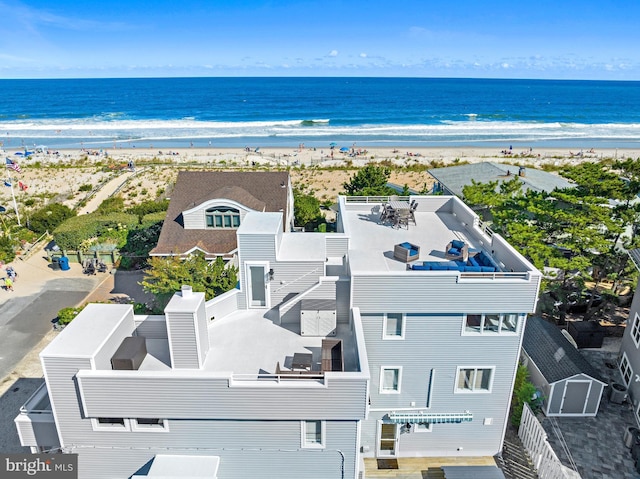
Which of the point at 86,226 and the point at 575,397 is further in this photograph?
the point at 86,226

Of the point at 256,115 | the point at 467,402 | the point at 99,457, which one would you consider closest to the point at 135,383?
the point at 99,457

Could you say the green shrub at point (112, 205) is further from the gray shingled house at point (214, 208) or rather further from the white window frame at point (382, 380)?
the white window frame at point (382, 380)

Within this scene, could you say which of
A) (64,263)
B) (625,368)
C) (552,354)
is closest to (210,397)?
(552,354)

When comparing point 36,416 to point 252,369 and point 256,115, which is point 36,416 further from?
point 256,115

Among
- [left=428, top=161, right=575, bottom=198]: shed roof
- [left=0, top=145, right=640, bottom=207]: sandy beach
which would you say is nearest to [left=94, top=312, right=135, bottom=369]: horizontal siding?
[left=428, top=161, right=575, bottom=198]: shed roof

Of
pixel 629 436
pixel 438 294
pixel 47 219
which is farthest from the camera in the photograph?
pixel 47 219

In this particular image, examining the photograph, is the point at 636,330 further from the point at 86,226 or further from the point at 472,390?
the point at 86,226
